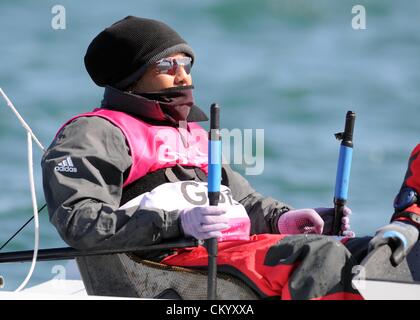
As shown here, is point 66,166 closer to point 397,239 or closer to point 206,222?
point 206,222

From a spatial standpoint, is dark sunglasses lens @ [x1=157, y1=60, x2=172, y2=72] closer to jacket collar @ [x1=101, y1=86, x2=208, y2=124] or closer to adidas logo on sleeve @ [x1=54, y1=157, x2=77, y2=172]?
jacket collar @ [x1=101, y1=86, x2=208, y2=124]

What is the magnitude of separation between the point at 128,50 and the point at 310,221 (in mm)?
858

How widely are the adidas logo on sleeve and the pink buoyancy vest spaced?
21 cm

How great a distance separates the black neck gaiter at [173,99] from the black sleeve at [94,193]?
0.77ft

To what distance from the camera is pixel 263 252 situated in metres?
3.35

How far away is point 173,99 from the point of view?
3.88 meters

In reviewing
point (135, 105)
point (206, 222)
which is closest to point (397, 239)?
point (206, 222)

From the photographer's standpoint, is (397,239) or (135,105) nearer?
(397,239)

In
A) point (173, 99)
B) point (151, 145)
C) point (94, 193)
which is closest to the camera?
point (94, 193)

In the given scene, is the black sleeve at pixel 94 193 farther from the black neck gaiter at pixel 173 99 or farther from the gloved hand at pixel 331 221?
the gloved hand at pixel 331 221

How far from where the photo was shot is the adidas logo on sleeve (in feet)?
11.6

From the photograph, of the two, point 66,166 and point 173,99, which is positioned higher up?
point 173,99
